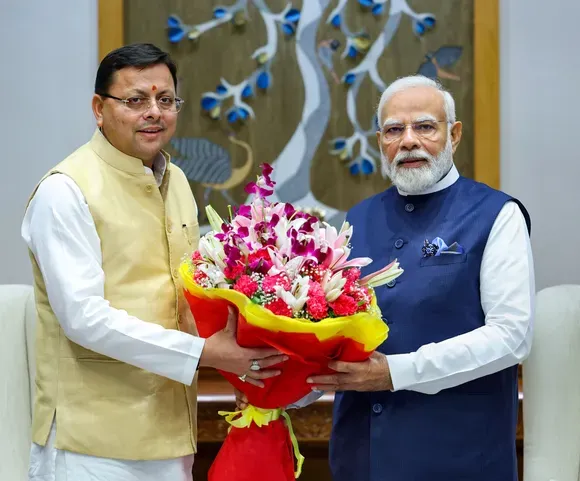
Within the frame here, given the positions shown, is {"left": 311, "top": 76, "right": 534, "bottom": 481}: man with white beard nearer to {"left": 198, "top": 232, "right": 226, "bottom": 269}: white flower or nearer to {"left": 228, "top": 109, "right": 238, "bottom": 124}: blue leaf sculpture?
{"left": 198, "top": 232, "right": 226, "bottom": 269}: white flower

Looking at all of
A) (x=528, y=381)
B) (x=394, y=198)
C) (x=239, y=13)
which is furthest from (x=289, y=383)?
(x=239, y=13)

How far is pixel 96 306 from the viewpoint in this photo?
1.82 m

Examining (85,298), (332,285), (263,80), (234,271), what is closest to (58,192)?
(85,298)

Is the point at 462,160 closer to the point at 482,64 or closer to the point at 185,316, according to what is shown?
the point at 482,64

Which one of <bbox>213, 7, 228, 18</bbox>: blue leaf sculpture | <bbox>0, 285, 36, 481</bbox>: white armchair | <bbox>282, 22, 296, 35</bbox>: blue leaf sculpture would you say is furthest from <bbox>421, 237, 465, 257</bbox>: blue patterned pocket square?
<bbox>213, 7, 228, 18</bbox>: blue leaf sculpture

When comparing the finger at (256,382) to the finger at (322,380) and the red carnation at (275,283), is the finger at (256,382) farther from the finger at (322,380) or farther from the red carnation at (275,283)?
the red carnation at (275,283)

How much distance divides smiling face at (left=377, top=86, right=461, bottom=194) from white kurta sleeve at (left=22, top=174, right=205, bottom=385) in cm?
73

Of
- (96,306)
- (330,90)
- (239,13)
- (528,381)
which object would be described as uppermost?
(239,13)

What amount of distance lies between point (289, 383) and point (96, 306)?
484mm

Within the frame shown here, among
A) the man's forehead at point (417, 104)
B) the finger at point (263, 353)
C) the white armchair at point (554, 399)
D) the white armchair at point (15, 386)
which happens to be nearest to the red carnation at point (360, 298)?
the finger at point (263, 353)

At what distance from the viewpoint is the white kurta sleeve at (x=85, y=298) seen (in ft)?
5.97

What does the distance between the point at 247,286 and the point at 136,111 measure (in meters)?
0.62

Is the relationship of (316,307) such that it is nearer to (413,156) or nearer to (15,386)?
(413,156)

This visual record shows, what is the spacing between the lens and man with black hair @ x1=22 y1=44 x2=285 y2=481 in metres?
1.83
